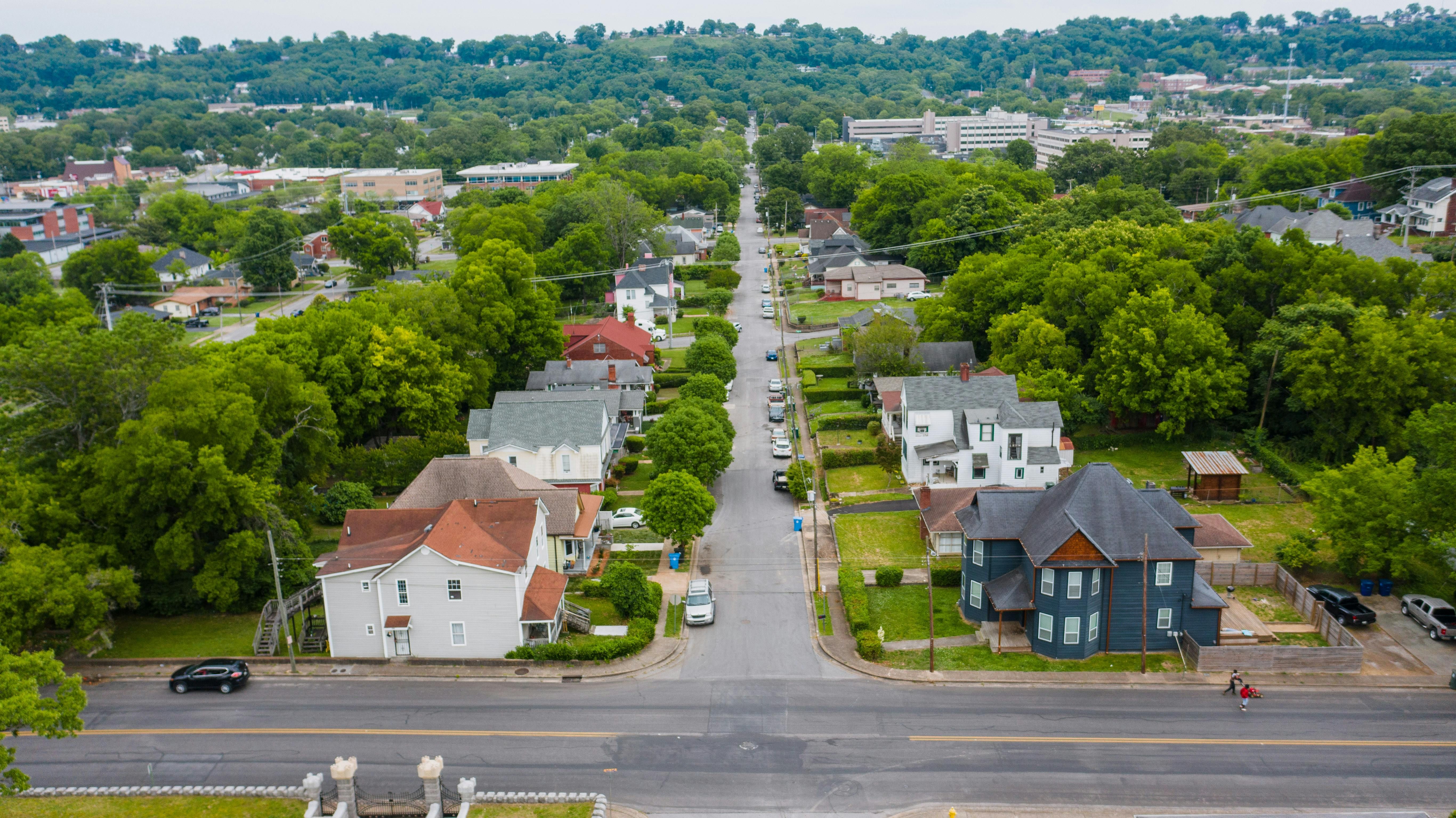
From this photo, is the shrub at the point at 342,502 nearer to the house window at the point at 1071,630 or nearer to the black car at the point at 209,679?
the black car at the point at 209,679

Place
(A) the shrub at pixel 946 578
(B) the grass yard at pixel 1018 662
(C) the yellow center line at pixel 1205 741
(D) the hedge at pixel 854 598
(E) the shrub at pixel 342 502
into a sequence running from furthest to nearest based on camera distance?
(E) the shrub at pixel 342 502
(A) the shrub at pixel 946 578
(D) the hedge at pixel 854 598
(B) the grass yard at pixel 1018 662
(C) the yellow center line at pixel 1205 741

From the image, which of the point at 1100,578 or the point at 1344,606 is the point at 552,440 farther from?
the point at 1344,606

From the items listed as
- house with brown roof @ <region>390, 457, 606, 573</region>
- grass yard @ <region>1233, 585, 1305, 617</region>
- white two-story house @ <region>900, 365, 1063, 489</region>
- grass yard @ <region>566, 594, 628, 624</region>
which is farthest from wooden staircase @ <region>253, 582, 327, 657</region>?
grass yard @ <region>1233, 585, 1305, 617</region>

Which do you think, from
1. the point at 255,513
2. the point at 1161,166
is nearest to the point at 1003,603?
the point at 255,513

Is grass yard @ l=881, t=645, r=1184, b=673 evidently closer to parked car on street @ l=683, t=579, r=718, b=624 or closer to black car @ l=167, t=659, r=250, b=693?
parked car on street @ l=683, t=579, r=718, b=624

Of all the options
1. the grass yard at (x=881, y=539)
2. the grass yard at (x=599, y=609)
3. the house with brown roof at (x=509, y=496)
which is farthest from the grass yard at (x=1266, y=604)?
the house with brown roof at (x=509, y=496)

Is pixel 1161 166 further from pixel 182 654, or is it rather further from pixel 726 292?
pixel 182 654

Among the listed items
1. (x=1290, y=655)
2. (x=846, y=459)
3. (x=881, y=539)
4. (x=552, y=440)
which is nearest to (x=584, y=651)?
(x=881, y=539)
